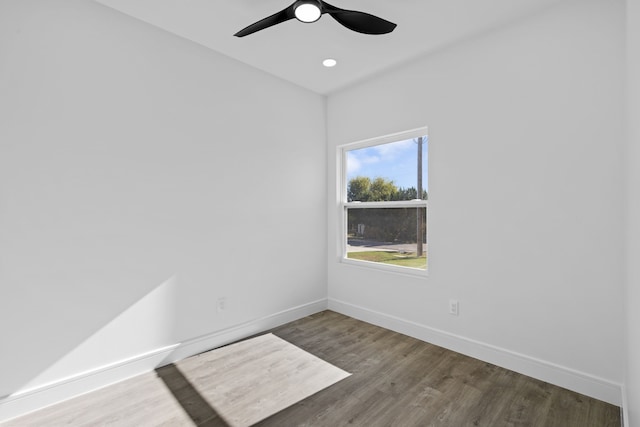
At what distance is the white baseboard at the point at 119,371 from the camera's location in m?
1.90

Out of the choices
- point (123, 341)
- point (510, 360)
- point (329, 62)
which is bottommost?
point (510, 360)

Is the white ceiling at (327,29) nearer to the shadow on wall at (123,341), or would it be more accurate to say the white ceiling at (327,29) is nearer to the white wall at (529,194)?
the white wall at (529,194)

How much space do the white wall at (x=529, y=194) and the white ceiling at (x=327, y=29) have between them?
0.60ft

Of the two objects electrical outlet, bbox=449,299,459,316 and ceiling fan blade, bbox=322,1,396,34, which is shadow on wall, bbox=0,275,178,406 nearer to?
ceiling fan blade, bbox=322,1,396,34

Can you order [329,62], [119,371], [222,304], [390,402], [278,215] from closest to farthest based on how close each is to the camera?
[390,402] → [119,371] → [222,304] → [329,62] → [278,215]

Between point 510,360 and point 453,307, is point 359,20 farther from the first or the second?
point 510,360

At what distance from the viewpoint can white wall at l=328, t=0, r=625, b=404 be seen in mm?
2016

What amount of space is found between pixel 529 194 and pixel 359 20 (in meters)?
1.73

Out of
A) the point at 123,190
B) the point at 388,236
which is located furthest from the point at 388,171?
the point at 123,190

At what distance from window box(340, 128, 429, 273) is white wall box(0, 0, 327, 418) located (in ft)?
2.89

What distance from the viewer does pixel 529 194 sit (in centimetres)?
231

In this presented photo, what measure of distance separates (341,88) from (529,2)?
1.90 metres

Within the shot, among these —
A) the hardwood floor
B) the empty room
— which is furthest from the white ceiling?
the hardwood floor

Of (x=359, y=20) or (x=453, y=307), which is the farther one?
(x=453, y=307)
